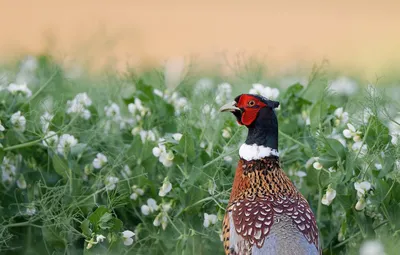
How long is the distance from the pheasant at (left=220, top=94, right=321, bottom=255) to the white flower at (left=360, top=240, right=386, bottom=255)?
0.39 m

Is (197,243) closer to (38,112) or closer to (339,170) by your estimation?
(339,170)

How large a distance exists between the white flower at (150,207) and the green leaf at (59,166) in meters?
0.46

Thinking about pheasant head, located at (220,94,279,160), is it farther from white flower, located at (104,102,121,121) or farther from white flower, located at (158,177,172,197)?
white flower, located at (104,102,121,121)

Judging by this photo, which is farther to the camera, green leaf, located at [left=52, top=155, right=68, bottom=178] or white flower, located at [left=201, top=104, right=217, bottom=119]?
white flower, located at [left=201, top=104, right=217, bottom=119]

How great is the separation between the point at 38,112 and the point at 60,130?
278mm

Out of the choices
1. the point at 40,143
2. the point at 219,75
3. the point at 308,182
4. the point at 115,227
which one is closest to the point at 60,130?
the point at 40,143

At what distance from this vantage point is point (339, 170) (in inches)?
172

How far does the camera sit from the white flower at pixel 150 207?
15.0ft

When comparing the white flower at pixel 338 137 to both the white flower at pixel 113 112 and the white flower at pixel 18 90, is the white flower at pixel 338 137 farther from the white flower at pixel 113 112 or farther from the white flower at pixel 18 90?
the white flower at pixel 18 90

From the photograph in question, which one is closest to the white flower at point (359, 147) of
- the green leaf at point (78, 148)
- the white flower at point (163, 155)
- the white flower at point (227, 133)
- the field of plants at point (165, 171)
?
the field of plants at point (165, 171)

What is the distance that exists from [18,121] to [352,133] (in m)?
1.80

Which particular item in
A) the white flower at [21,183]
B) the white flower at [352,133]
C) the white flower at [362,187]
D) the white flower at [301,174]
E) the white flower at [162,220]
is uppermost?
the white flower at [352,133]

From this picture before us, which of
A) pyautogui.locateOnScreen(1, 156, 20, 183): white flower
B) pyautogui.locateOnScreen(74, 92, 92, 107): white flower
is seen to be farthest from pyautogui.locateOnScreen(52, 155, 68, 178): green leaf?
pyautogui.locateOnScreen(74, 92, 92, 107): white flower

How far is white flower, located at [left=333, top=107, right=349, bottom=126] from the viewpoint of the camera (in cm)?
476
